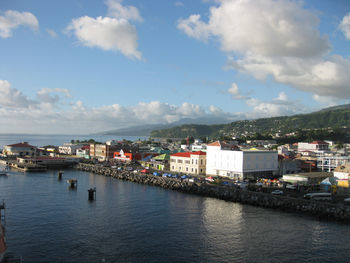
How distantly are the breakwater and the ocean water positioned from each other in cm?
187

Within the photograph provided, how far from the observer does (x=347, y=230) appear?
29.8m

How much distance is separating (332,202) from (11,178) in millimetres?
56468

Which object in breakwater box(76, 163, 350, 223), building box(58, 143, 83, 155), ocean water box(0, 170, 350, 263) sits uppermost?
building box(58, 143, 83, 155)

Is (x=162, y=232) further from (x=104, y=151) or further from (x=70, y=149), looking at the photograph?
(x=70, y=149)

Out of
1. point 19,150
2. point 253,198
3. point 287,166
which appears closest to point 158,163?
point 287,166

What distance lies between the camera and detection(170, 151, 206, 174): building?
62031 mm

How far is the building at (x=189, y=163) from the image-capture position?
62.0 metres

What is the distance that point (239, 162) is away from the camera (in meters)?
54.3

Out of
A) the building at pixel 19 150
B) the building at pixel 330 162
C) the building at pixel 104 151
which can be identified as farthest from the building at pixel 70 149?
the building at pixel 330 162

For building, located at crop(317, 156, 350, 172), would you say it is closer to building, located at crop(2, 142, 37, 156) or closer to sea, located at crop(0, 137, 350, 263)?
sea, located at crop(0, 137, 350, 263)

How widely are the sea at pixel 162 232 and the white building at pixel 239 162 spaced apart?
43.5ft

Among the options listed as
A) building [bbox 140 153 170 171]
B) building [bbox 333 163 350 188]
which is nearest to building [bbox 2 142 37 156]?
building [bbox 140 153 170 171]

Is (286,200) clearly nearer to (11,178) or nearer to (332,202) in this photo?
(332,202)

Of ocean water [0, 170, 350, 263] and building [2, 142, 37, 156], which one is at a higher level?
building [2, 142, 37, 156]
